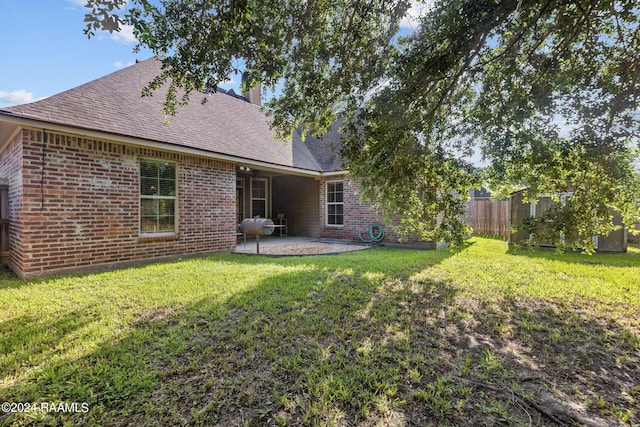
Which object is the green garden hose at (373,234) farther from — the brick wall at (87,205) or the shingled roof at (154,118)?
the brick wall at (87,205)

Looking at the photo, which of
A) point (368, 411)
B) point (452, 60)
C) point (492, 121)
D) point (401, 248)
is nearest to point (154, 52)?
point (452, 60)

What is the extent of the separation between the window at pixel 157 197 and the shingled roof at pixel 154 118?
76 centimetres

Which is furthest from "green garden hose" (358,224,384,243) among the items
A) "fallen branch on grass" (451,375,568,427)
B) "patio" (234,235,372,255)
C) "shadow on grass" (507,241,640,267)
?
"fallen branch on grass" (451,375,568,427)

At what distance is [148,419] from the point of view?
1.96 meters

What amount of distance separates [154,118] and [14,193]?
337cm

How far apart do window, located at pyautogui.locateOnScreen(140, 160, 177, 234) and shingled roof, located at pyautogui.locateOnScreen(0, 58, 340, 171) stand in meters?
0.76

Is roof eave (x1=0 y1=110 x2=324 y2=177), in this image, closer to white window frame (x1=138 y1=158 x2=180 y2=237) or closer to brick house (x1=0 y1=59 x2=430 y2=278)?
brick house (x1=0 y1=59 x2=430 y2=278)

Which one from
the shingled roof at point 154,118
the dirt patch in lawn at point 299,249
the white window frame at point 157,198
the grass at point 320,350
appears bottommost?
the grass at point 320,350

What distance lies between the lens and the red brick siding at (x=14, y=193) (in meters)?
5.60

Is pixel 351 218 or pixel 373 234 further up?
pixel 351 218

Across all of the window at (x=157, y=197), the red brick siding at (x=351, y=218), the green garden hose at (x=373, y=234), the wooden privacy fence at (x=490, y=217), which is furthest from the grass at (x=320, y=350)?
the wooden privacy fence at (x=490, y=217)

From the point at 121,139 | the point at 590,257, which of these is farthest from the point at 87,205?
the point at 590,257

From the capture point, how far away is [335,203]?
12.4 metres

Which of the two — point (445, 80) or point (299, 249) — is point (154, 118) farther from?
point (445, 80)
